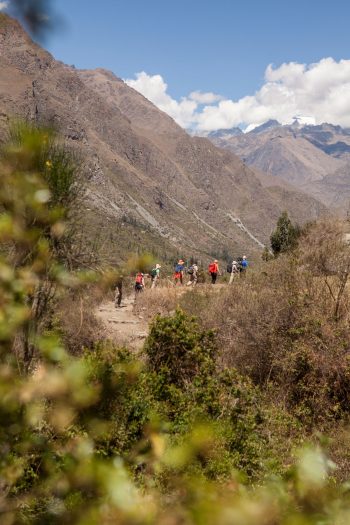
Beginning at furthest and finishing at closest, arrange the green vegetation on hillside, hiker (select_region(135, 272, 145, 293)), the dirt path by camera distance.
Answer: hiker (select_region(135, 272, 145, 293)) < the dirt path < the green vegetation on hillside

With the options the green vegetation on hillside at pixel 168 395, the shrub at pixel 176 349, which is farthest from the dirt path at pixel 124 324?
the shrub at pixel 176 349

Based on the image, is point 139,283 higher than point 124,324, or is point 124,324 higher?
point 139,283

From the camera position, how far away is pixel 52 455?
1.62 m

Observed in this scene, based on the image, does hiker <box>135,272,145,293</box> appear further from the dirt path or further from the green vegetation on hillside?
the green vegetation on hillside

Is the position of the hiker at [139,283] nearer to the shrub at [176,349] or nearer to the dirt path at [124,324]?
the dirt path at [124,324]

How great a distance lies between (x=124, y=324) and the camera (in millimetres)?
13984

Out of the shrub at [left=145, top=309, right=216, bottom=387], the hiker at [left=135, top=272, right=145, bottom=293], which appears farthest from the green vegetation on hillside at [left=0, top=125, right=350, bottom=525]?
the hiker at [left=135, top=272, right=145, bottom=293]

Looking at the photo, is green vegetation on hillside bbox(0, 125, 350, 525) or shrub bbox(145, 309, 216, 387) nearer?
green vegetation on hillside bbox(0, 125, 350, 525)

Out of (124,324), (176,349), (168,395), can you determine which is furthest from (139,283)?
(168,395)

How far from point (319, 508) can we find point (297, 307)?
381 inches

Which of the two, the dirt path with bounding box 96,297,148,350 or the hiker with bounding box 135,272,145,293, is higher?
the hiker with bounding box 135,272,145,293

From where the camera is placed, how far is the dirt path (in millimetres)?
11852

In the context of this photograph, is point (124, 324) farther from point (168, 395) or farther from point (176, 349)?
point (168, 395)

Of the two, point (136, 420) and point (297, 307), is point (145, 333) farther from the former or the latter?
point (136, 420)
